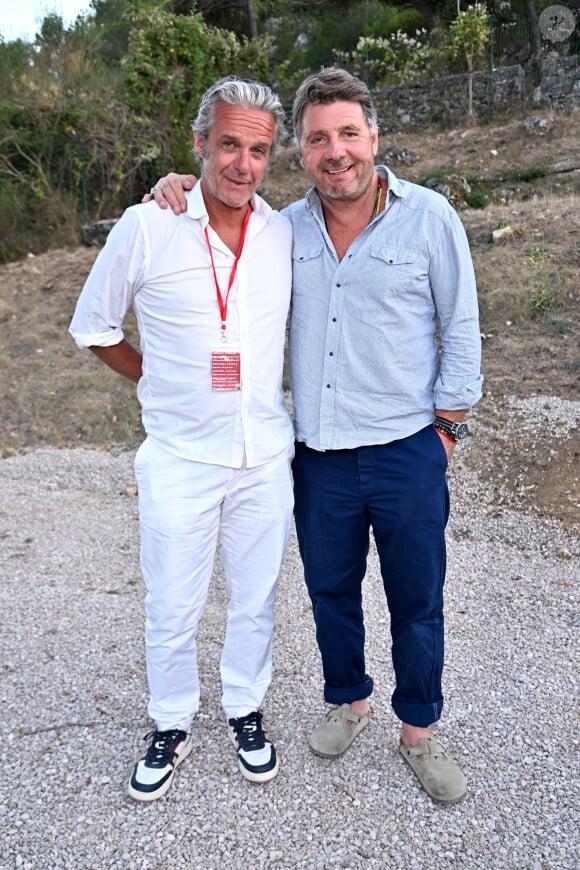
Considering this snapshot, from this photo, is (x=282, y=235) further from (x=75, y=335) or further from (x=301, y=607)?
(x=301, y=607)

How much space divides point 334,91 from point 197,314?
839 millimetres

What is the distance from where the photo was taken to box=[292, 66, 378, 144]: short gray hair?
8.52 feet

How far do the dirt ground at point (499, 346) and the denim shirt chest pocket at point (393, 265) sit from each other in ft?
10.3

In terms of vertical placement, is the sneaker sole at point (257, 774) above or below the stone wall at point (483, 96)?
below

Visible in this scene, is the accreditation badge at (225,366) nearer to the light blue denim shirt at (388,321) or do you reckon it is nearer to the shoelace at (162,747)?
the light blue denim shirt at (388,321)

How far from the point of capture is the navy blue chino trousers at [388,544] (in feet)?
8.91

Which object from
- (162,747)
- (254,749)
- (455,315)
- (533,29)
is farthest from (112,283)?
(533,29)

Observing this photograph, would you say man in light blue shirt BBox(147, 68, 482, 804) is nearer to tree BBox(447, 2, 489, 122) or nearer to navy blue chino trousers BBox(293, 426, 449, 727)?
navy blue chino trousers BBox(293, 426, 449, 727)

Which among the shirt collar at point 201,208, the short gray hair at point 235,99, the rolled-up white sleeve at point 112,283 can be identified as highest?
the short gray hair at point 235,99

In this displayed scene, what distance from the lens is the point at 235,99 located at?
264cm

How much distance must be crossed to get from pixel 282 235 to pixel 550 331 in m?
5.28

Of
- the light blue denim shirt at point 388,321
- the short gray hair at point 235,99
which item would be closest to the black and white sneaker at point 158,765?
the light blue denim shirt at point 388,321

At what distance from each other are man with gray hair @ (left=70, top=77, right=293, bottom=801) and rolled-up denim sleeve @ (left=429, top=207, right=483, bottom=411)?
1.72ft

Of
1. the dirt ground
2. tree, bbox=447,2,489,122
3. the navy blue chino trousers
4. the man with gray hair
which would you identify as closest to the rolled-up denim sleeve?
the navy blue chino trousers
